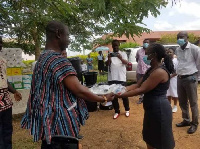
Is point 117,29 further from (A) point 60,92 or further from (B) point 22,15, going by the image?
(B) point 22,15

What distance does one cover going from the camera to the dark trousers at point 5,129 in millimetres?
2850

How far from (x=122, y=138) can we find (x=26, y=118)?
2480 mm

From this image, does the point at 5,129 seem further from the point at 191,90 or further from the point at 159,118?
the point at 191,90

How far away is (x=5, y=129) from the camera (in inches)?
116

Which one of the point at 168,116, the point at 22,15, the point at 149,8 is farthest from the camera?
the point at 22,15

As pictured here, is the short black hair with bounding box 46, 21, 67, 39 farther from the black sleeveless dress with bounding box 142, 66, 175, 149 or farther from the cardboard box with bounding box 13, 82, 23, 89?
the cardboard box with bounding box 13, 82, 23, 89

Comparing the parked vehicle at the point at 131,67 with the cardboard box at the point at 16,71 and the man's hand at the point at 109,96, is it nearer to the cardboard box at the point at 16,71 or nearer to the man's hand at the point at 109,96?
the cardboard box at the point at 16,71

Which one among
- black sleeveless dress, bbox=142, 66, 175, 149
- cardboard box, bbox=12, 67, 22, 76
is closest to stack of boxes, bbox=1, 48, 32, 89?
cardboard box, bbox=12, 67, 22, 76

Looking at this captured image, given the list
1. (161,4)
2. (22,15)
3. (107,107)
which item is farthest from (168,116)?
(22,15)

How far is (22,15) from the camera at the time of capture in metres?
4.61

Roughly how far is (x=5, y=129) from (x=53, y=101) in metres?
1.76

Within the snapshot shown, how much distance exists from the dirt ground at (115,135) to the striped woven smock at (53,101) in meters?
2.10

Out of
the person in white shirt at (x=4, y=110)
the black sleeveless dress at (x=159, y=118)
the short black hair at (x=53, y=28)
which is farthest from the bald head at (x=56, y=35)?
the person in white shirt at (x=4, y=110)

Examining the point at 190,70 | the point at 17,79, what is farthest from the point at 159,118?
the point at 17,79
